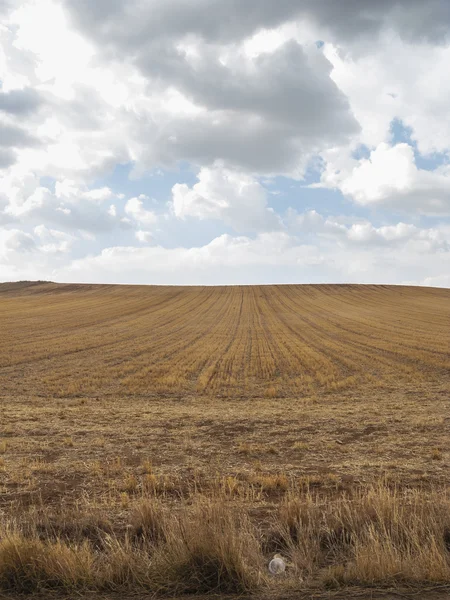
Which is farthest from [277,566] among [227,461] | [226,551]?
[227,461]

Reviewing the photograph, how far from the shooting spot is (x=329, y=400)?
1836 centimetres

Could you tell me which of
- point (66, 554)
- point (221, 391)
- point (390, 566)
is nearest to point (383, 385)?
point (221, 391)

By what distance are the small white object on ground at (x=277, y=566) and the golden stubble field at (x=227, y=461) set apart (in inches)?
4.1

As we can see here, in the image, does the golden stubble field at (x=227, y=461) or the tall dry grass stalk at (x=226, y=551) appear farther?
the golden stubble field at (x=227, y=461)

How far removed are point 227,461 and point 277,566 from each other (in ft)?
16.4

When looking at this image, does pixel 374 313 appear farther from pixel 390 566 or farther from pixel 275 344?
pixel 390 566

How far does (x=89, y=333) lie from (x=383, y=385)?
94.1ft

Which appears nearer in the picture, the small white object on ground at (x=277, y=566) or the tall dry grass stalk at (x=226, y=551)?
the tall dry grass stalk at (x=226, y=551)

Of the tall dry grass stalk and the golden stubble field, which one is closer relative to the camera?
the tall dry grass stalk

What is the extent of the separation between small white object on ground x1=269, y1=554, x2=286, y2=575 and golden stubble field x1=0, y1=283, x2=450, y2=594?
10 centimetres

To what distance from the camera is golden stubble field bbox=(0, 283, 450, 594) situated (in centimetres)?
512

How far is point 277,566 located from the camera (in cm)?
527

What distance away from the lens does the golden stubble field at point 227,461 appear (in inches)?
202

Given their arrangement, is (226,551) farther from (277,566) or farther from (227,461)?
(227,461)
